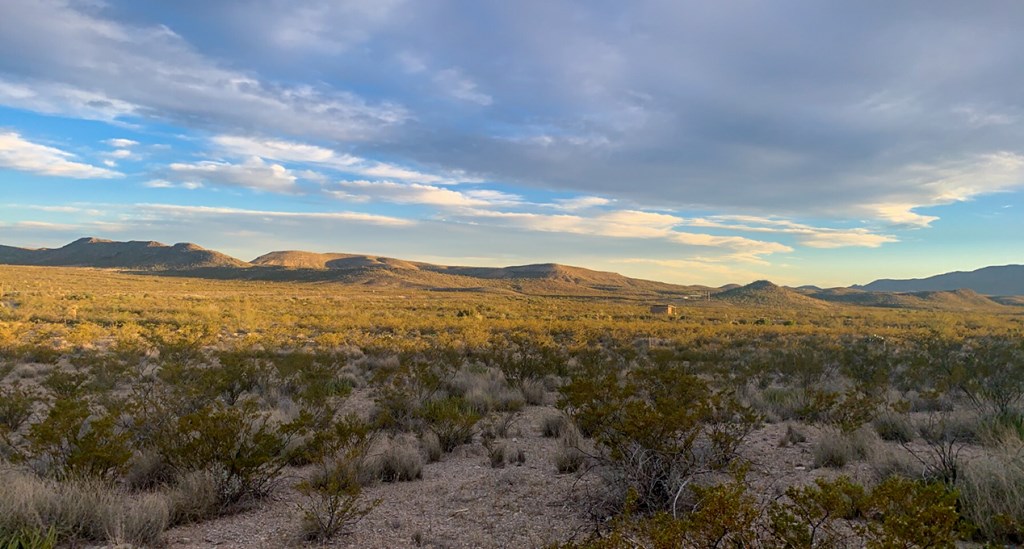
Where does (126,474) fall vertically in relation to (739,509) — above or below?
below

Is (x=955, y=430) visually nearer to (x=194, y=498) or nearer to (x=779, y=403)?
(x=779, y=403)

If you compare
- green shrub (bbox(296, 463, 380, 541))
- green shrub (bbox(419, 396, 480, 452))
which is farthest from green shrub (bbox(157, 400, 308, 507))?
green shrub (bbox(419, 396, 480, 452))

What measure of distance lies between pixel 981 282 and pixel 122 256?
245989 mm

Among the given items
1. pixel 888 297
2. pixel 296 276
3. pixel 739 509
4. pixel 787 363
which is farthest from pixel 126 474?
pixel 888 297

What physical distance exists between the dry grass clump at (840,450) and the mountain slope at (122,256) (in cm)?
13652

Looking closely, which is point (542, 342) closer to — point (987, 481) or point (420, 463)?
point (420, 463)

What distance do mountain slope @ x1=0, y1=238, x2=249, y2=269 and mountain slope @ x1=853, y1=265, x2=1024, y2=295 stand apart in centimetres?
18988

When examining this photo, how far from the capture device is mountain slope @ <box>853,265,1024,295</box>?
15450 cm

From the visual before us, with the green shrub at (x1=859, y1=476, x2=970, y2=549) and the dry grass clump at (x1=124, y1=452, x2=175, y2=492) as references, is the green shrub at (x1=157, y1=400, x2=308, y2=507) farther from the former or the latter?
the green shrub at (x1=859, y1=476, x2=970, y2=549)

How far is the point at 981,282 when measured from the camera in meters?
163

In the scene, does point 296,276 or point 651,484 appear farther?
point 296,276

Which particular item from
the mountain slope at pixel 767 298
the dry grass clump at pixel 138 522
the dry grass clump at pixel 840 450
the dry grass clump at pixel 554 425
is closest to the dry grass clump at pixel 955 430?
the dry grass clump at pixel 840 450

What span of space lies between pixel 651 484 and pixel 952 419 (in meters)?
6.53

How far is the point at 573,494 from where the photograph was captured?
236 inches
